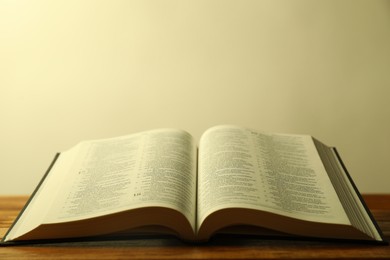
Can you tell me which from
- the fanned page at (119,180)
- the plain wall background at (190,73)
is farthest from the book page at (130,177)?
the plain wall background at (190,73)

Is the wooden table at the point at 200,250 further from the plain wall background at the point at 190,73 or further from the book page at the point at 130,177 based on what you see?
the plain wall background at the point at 190,73

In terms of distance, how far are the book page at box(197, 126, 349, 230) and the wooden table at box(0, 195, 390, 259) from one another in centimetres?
4

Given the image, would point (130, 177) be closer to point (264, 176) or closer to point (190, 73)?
point (264, 176)

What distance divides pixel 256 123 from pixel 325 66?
29cm

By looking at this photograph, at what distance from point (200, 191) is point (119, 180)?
0.14 meters

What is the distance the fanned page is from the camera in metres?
0.75

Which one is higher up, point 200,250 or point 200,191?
point 200,191

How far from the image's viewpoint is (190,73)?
4.39 ft

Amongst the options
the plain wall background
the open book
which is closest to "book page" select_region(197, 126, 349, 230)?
the open book

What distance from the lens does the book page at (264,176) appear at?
74cm

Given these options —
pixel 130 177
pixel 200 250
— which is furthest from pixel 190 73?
pixel 200 250

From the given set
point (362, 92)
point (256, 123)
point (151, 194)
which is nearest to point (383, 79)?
point (362, 92)

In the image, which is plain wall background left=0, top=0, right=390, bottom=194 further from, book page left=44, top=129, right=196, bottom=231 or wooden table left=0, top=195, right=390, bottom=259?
wooden table left=0, top=195, right=390, bottom=259

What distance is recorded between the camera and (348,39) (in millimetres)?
1395
